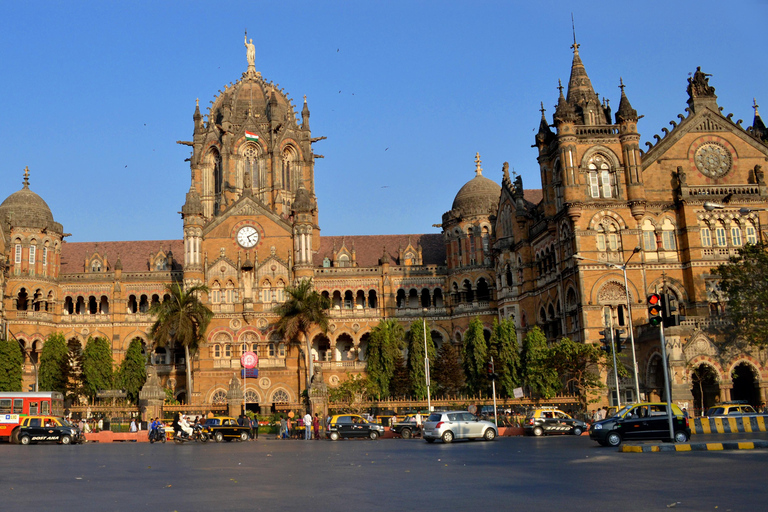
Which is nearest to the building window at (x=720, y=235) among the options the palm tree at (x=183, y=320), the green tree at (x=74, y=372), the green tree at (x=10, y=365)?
the palm tree at (x=183, y=320)

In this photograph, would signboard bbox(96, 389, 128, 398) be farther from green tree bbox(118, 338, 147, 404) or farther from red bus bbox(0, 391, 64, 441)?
red bus bbox(0, 391, 64, 441)

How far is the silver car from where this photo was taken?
38188 mm

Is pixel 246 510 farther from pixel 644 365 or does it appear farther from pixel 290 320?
pixel 290 320

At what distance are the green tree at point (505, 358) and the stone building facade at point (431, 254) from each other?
12.6ft

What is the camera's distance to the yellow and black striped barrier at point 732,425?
38.2 m

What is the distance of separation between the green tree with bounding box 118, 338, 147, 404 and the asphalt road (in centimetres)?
4087

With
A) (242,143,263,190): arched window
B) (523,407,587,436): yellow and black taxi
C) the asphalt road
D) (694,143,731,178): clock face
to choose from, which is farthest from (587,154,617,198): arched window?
(242,143,263,190): arched window

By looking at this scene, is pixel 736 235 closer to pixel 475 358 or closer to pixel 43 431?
pixel 475 358

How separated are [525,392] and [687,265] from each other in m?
16.1

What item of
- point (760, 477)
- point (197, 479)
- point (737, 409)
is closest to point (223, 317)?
point (737, 409)

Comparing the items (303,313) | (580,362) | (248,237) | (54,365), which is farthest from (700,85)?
(54,365)

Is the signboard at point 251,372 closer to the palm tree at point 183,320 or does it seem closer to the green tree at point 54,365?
the palm tree at point 183,320

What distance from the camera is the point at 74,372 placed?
6925cm

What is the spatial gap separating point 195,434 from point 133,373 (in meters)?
27.4
